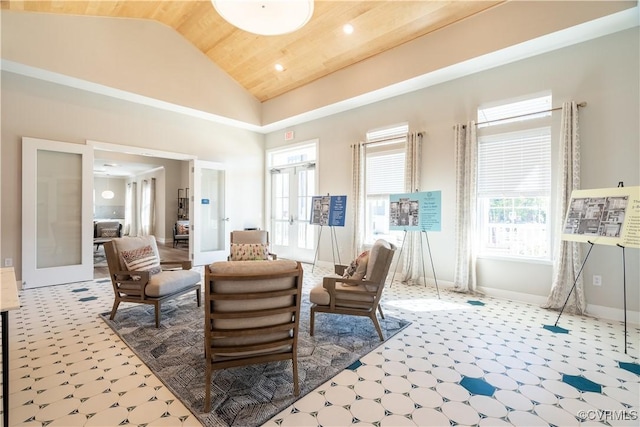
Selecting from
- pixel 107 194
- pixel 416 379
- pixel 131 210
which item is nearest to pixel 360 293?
pixel 416 379

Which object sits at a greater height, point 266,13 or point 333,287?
point 266,13

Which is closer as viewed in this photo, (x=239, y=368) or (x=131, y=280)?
(x=239, y=368)

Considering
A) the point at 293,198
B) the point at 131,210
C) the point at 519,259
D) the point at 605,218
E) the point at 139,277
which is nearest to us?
the point at 605,218

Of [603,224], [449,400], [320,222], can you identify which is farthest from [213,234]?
[603,224]

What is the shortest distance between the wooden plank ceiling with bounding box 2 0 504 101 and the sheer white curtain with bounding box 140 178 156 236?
7123 millimetres

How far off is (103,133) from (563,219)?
725 cm

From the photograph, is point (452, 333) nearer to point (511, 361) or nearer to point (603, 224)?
point (511, 361)

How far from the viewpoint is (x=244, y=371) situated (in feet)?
7.72

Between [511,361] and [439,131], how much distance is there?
3.50 meters

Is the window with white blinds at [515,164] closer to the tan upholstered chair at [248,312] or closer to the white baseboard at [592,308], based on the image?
the white baseboard at [592,308]

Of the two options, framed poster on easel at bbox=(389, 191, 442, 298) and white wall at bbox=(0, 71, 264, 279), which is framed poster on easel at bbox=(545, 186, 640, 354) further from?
white wall at bbox=(0, 71, 264, 279)

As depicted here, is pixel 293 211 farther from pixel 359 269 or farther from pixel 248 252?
pixel 359 269

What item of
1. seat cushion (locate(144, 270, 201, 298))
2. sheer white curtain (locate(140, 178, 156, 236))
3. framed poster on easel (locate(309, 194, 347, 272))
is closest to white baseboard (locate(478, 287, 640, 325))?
framed poster on easel (locate(309, 194, 347, 272))

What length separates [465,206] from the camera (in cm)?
454
